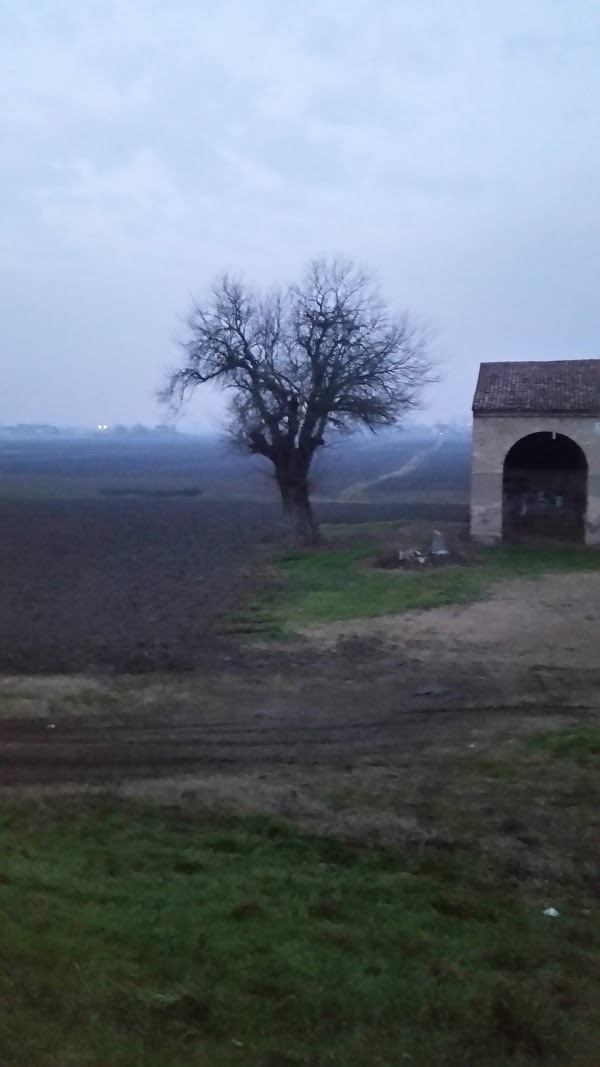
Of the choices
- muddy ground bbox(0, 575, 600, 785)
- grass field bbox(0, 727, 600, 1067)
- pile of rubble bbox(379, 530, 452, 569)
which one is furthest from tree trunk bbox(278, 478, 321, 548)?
grass field bbox(0, 727, 600, 1067)

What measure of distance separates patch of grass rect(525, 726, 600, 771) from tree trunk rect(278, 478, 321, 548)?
18.1 meters

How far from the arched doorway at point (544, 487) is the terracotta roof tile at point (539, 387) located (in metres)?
2.10

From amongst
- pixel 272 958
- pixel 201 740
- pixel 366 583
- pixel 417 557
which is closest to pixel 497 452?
pixel 417 557

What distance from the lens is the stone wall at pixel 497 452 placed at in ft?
82.0

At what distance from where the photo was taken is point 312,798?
8.39 metres

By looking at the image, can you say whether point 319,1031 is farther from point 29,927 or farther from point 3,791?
point 3,791

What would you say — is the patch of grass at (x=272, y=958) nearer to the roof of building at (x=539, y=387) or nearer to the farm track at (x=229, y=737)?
the farm track at (x=229, y=737)

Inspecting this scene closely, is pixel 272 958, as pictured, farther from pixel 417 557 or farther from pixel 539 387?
pixel 539 387

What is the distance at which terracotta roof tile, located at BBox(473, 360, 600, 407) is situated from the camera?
2505cm

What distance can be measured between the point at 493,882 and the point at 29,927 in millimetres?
3404

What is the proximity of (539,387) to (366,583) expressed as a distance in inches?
372

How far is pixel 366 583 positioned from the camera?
67.8 feet

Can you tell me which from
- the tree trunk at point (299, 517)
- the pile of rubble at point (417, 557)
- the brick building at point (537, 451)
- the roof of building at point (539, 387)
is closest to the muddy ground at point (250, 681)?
the pile of rubble at point (417, 557)

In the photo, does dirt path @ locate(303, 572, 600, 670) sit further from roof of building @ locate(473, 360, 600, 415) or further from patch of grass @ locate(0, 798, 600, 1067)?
roof of building @ locate(473, 360, 600, 415)
